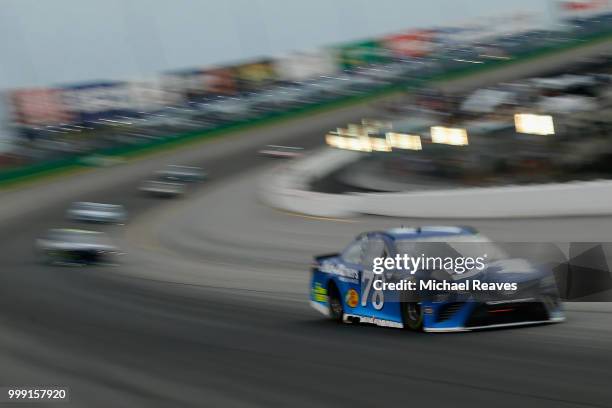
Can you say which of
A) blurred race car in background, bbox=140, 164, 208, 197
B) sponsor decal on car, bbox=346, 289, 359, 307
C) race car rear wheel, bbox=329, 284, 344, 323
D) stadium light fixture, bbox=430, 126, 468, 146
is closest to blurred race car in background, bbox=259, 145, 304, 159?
blurred race car in background, bbox=140, 164, 208, 197

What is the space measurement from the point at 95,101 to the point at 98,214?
812 inches

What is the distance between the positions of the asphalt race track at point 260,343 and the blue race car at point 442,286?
16 centimetres

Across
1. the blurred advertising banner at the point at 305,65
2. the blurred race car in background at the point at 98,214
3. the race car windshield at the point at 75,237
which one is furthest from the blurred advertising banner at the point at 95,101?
the race car windshield at the point at 75,237

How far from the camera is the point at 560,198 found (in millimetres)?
21344

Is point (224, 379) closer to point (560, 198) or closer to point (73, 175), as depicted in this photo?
point (560, 198)

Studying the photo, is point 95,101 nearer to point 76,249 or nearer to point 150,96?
point 150,96

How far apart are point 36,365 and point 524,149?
15.6 m

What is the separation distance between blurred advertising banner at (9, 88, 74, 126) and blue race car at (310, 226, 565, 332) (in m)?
46.0

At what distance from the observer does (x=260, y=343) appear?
451 inches

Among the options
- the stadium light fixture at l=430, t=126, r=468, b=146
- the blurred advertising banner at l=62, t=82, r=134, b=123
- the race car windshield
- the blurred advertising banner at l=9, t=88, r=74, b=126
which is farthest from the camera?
the blurred advertising banner at l=62, t=82, r=134, b=123

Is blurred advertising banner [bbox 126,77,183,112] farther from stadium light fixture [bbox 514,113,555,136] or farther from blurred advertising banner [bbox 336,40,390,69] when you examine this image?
stadium light fixture [bbox 514,113,555,136]

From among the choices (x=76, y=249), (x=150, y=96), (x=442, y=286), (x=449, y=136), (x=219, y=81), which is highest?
(x=219, y=81)

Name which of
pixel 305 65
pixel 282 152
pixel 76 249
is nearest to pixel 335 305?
pixel 76 249

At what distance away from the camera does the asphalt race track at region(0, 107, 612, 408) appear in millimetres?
8211
